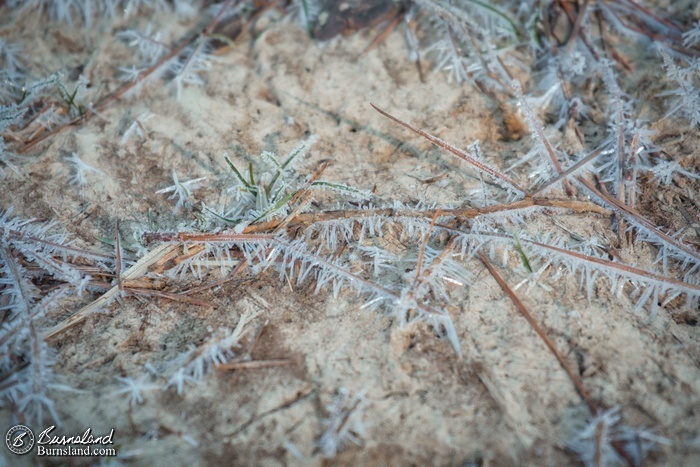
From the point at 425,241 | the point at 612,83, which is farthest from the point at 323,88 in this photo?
the point at 612,83

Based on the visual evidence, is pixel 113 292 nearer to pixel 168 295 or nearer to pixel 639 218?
pixel 168 295

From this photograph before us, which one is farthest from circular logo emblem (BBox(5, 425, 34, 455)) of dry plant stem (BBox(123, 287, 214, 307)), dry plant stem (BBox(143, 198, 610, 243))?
dry plant stem (BBox(143, 198, 610, 243))

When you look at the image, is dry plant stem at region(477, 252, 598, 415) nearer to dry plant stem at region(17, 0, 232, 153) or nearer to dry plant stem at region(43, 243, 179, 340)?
dry plant stem at region(43, 243, 179, 340)

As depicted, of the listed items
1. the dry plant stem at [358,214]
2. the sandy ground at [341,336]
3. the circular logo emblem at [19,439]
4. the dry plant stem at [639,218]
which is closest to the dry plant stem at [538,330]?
the sandy ground at [341,336]

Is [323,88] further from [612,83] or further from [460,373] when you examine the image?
[460,373]

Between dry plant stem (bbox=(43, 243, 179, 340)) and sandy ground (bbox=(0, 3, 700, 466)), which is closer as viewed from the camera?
sandy ground (bbox=(0, 3, 700, 466))

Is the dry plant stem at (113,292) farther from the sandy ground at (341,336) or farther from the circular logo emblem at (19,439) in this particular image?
the circular logo emblem at (19,439)
